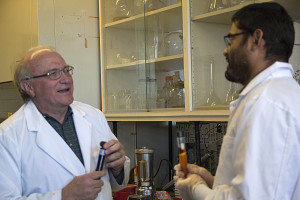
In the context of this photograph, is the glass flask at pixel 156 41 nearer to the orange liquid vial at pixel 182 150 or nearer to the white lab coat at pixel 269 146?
the orange liquid vial at pixel 182 150

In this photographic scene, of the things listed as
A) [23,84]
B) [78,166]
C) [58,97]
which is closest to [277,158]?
[78,166]

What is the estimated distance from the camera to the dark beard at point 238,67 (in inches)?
41.8

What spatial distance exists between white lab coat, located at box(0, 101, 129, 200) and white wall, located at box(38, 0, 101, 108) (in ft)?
3.69

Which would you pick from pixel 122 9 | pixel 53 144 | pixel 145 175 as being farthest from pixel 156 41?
pixel 53 144

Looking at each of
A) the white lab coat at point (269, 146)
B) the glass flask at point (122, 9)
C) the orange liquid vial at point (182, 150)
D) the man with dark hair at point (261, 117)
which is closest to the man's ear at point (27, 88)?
the orange liquid vial at point (182, 150)

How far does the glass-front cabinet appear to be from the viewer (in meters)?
1.92

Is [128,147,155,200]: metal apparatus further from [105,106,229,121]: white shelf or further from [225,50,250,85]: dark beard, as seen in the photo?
[225,50,250,85]: dark beard

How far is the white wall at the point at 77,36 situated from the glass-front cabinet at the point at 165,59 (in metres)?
0.08

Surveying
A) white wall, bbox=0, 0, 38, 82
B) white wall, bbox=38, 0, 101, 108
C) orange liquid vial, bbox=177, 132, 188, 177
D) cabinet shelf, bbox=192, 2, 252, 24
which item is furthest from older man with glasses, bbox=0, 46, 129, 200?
white wall, bbox=0, 0, 38, 82

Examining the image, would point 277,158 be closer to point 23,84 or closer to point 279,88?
point 279,88

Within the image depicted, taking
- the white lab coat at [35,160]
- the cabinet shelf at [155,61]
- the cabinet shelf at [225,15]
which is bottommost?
the white lab coat at [35,160]

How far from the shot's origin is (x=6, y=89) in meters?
3.64

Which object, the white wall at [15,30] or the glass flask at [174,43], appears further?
the white wall at [15,30]

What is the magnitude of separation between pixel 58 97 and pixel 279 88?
0.95 meters
